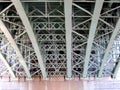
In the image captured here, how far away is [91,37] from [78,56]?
8259 mm

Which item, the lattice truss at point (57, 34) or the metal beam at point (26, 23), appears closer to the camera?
the metal beam at point (26, 23)

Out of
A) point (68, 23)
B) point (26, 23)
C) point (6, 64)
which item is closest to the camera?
point (68, 23)

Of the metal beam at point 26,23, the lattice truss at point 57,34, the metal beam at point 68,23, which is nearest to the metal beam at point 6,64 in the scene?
the lattice truss at point 57,34

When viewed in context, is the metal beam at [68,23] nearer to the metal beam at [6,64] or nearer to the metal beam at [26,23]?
the metal beam at [26,23]

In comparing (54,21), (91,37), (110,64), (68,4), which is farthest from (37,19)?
(110,64)

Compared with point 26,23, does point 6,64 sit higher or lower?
lower

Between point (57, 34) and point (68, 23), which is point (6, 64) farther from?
point (68, 23)

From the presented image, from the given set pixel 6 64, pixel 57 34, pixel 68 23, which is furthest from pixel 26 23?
pixel 6 64

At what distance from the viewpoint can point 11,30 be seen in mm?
22016

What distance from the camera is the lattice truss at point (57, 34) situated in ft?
62.0

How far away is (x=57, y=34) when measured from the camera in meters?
23.0

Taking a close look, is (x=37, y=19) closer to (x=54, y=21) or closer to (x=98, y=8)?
(x=54, y=21)

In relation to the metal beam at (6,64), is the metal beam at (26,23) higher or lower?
higher

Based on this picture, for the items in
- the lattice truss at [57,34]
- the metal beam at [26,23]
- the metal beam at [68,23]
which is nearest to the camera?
the metal beam at [68,23]
